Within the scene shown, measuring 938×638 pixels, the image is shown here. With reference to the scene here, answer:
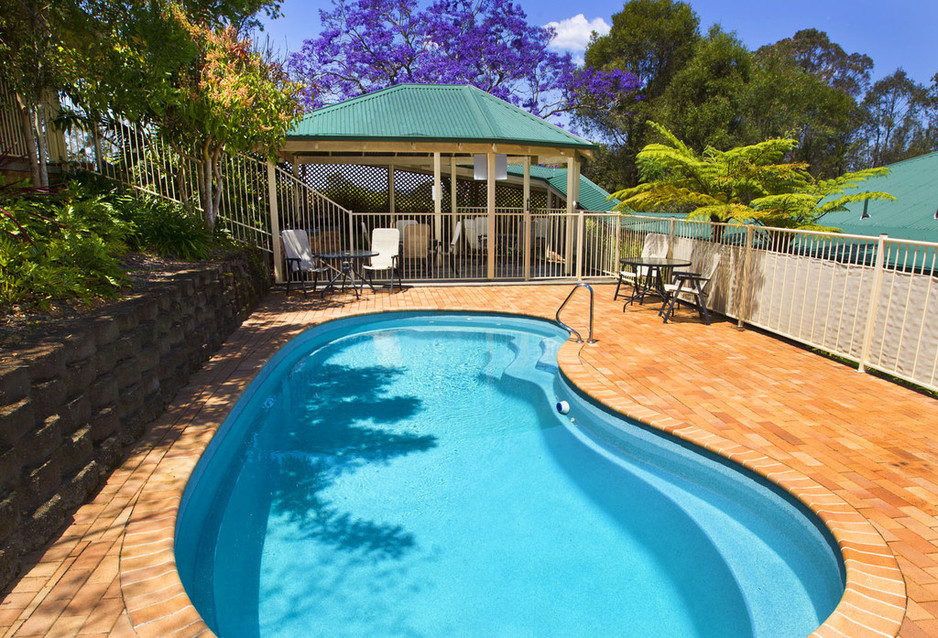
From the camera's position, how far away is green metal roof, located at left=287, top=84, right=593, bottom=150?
36.6 ft

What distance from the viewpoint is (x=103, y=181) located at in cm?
792

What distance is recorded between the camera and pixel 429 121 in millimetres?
11977

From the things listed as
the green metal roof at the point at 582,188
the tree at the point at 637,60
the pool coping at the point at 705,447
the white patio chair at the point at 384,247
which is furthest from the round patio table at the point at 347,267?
the tree at the point at 637,60

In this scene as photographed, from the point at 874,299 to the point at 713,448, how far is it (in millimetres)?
2966

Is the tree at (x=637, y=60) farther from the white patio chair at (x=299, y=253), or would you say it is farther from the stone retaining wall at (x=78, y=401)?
the stone retaining wall at (x=78, y=401)

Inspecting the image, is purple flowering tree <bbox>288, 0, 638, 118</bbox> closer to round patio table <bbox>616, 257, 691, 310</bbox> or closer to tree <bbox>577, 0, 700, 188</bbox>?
tree <bbox>577, 0, 700, 188</bbox>

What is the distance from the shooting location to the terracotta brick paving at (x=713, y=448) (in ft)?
7.93

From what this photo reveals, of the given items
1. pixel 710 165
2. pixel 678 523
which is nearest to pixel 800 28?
pixel 710 165

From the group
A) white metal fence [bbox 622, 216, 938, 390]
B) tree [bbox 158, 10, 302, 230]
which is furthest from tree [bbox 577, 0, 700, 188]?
tree [bbox 158, 10, 302, 230]

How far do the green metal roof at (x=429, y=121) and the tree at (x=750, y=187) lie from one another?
337 centimetres

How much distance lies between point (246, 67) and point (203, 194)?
2.04 meters

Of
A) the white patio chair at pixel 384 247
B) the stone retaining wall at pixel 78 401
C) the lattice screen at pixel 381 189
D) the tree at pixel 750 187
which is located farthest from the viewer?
the lattice screen at pixel 381 189

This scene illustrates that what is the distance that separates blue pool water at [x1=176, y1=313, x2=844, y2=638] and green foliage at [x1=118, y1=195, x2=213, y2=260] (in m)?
2.31

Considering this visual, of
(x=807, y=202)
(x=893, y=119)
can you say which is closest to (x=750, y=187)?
(x=807, y=202)
